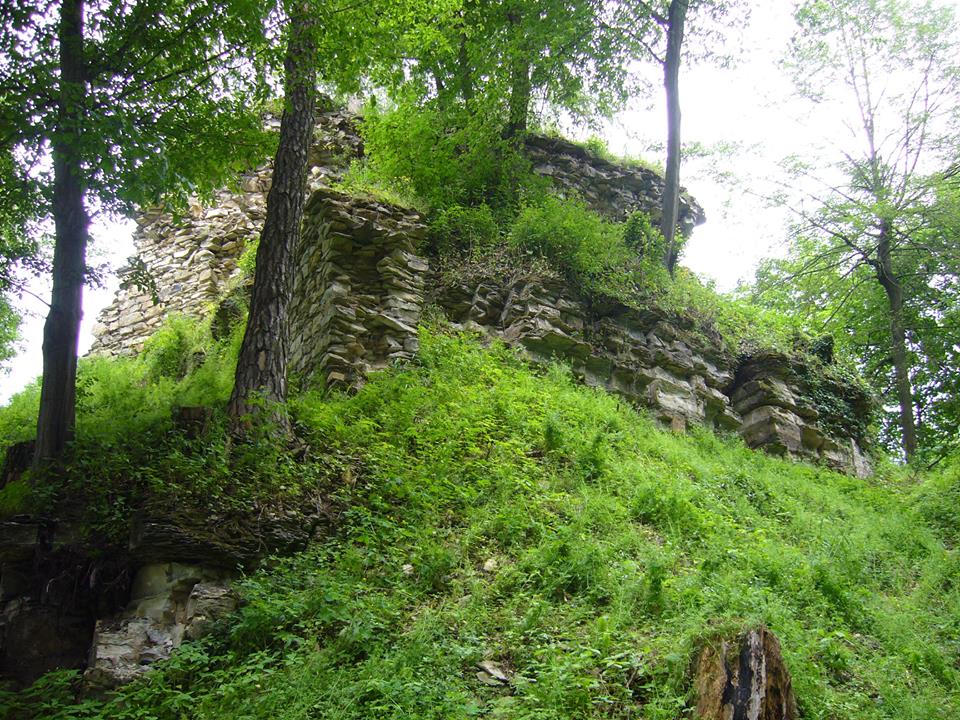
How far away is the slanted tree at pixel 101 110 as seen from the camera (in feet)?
20.7

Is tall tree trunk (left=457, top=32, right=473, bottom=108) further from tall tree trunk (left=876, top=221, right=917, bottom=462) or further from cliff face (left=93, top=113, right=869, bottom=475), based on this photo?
tall tree trunk (left=876, top=221, right=917, bottom=462)

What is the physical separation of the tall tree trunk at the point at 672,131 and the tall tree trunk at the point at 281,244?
8.05 meters

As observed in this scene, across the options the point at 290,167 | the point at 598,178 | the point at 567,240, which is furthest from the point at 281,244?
the point at 598,178

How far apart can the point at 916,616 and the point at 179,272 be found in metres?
12.7

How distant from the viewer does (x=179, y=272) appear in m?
14.4

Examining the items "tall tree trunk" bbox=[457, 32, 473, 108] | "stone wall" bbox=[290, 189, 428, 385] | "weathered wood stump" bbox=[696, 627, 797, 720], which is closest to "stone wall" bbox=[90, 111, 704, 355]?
"tall tree trunk" bbox=[457, 32, 473, 108]

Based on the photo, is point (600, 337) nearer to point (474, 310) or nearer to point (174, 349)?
point (474, 310)

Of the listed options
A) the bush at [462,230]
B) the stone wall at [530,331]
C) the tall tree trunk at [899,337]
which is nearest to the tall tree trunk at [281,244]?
the stone wall at [530,331]

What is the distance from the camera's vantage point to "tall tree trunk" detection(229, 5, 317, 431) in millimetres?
7633

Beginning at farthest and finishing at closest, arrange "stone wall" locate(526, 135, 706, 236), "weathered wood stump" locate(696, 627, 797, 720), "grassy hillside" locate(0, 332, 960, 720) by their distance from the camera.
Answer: "stone wall" locate(526, 135, 706, 236), "grassy hillside" locate(0, 332, 960, 720), "weathered wood stump" locate(696, 627, 797, 720)

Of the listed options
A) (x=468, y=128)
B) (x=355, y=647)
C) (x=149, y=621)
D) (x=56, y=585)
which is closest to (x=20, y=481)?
(x=56, y=585)

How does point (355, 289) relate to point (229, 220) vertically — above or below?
below

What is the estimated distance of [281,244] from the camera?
8.15m

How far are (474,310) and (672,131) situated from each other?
6.76 meters
